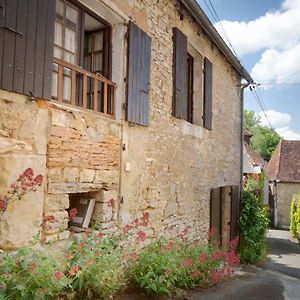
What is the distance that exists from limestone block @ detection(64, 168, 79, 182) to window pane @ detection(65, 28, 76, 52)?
160cm

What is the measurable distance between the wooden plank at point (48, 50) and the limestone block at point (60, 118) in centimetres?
20

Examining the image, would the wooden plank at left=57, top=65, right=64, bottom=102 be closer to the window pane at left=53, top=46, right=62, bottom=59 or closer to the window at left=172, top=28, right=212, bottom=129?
the window pane at left=53, top=46, right=62, bottom=59

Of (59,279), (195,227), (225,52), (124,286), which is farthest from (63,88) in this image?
(225,52)

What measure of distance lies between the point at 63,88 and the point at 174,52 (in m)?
2.75

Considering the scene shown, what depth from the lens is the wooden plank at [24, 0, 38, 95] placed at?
10.9 ft

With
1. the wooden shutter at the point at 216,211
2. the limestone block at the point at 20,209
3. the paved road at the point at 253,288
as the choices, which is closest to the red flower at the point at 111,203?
the limestone block at the point at 20,209

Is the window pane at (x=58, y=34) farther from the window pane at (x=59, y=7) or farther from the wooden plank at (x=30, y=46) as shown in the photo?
the wooden plank at (x=30, y=46)

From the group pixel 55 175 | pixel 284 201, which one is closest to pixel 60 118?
pixel 55 175

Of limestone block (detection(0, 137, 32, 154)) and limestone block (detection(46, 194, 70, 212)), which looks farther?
limestone block (detection(46, 194, 70, 212))

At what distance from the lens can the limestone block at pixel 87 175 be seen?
4072 millimetres

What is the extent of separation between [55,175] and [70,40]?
1821 mm

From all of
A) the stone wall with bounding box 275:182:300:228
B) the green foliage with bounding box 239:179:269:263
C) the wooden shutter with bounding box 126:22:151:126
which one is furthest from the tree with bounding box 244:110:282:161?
the wooden shutter with bounding box 126:22:151:126

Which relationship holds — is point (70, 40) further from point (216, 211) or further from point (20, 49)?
→ point (216, 211)

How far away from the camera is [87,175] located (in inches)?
164
